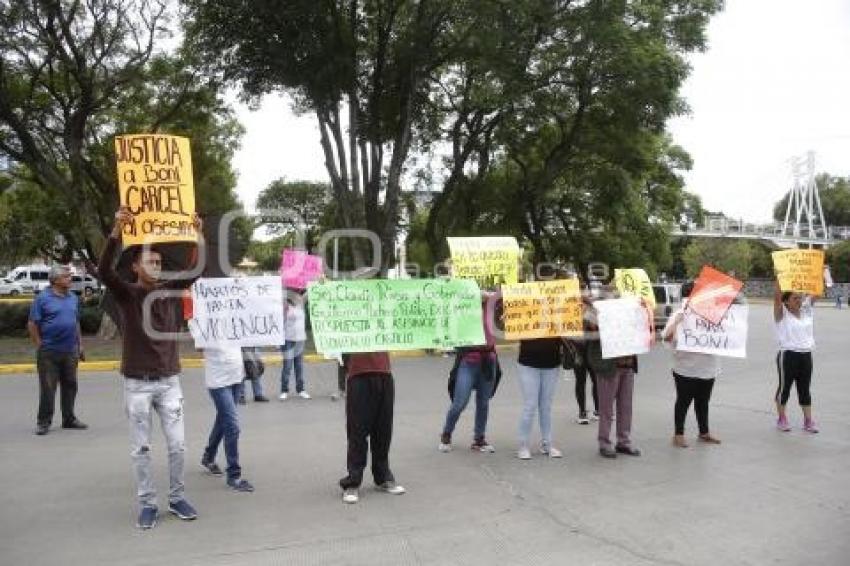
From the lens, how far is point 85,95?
19797mm

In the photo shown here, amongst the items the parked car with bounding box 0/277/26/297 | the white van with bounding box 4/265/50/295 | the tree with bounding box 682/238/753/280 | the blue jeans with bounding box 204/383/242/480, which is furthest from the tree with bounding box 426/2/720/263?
the tree with bounding box 682/238/753/280

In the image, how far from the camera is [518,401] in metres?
11.1

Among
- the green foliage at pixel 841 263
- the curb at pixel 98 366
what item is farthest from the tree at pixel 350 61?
the green foliage at pixel 841 263

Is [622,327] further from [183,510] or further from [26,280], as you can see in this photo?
[26,280]

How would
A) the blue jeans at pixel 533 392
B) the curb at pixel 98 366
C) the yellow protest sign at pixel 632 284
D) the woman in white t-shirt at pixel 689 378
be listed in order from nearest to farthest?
the blue jeans at pixel 533 392 < the woman in white t-shirt at pixel 689 378 < the yellow protest sign at pixel 632 284 < the curb at pixel 98 366

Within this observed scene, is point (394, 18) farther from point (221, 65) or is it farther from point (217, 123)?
point (217, 123)

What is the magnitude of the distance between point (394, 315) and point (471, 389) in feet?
4.65

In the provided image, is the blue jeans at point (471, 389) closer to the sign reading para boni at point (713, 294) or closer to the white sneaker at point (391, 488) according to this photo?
the white sneaker at point (391, 488)

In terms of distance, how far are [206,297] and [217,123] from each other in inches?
1001

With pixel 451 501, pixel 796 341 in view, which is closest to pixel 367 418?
pixel 451 501

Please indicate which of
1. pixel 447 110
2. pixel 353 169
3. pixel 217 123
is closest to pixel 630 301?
pixel 353 169

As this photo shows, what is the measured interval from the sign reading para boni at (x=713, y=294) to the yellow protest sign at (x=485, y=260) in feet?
6.56

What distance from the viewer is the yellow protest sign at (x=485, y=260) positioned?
309 inches

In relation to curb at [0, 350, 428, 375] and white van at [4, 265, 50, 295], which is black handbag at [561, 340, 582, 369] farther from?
white van at [4, 265, 50, 295]
